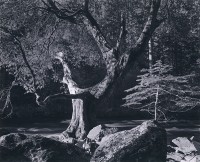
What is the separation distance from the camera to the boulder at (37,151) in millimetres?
9797

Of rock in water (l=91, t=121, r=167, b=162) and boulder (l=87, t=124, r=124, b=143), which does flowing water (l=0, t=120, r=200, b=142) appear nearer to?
boulder (l=87, t=124, r=124, b=143)

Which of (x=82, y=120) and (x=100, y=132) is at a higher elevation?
(x=82, y=120)

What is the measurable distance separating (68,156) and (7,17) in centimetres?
893

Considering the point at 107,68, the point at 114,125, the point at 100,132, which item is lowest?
the point at 100,132

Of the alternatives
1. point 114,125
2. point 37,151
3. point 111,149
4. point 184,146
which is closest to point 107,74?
point 184,146

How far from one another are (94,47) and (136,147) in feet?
36.6

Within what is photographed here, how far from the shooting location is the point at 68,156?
989cm

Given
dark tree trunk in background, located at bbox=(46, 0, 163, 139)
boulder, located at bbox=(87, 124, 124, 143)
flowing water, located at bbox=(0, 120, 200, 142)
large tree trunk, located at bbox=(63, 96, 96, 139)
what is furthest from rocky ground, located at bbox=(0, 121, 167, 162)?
flowing water, located at bbox=(0, 120, 200, 142)

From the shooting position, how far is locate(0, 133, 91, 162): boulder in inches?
386

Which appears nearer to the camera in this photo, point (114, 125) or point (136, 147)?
point (136, 147)

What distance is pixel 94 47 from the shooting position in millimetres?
19719

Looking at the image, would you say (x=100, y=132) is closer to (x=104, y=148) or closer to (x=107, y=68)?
(x=107, y=68)

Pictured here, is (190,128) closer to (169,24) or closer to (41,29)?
(169,24)

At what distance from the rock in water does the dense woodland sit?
4.03 meters
